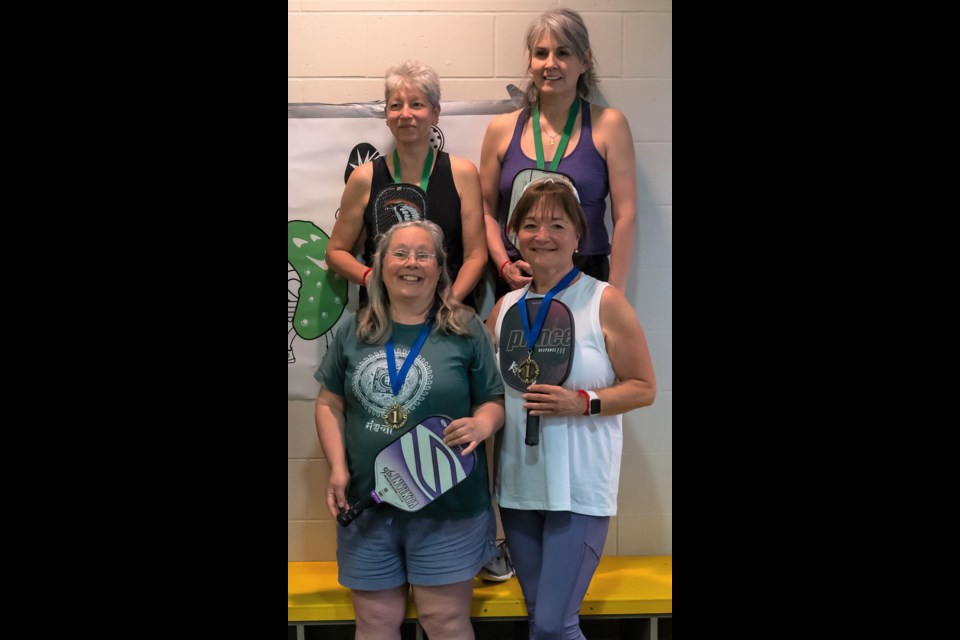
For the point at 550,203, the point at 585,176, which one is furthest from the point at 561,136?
the point at 550,203

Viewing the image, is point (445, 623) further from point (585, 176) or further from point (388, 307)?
point (585, 176)

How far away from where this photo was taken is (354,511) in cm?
251

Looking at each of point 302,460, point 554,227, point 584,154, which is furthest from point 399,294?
point 302,460

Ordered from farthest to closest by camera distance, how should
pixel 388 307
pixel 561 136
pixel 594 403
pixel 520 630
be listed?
pixel 520 630
pixel 561 136
pixel 388 307
pixel 594 403

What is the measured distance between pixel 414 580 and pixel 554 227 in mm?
1242

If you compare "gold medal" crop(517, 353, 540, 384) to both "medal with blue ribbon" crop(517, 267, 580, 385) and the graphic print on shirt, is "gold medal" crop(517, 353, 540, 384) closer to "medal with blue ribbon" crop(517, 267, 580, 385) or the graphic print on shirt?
"medal with blue ribbon" crop(517, 267, 580, 385)

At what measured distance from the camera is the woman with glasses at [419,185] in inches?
116

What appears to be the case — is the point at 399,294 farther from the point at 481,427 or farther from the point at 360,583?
the point at 360,583

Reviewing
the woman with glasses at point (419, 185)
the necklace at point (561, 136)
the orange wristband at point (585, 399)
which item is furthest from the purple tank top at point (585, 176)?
the orange wristband at point (585, 399)

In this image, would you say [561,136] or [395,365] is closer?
[395,365]

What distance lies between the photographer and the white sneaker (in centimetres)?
303

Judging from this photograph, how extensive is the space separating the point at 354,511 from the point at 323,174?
151 centimetres

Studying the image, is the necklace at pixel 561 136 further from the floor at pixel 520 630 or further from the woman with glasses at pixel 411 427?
the floor at pixel 520 630

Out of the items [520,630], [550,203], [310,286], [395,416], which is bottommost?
[520,630]
